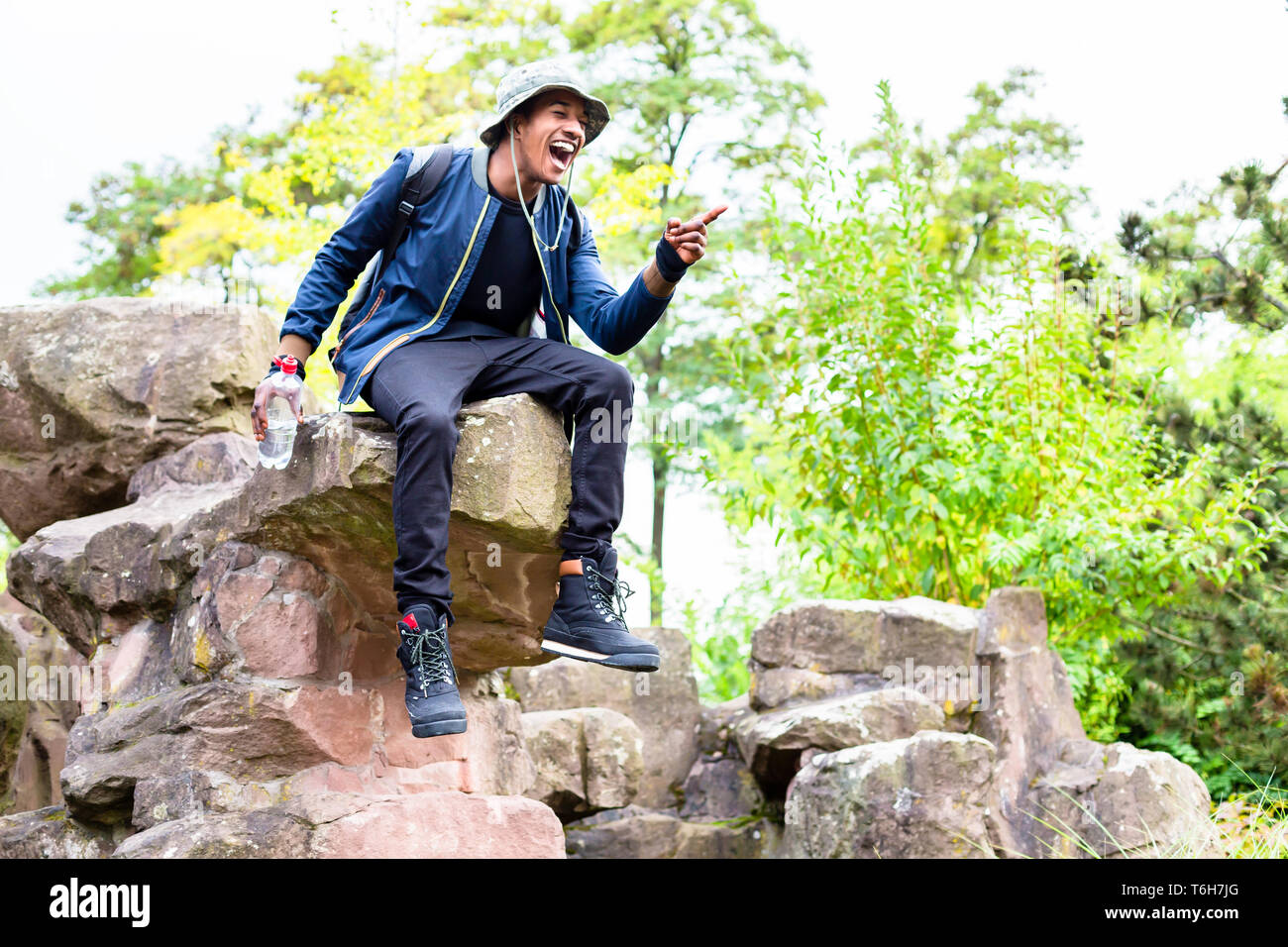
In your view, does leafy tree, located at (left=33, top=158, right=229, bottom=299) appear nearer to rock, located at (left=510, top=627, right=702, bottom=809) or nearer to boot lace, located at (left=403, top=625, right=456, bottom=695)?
rock, located at (left=510, top=627, right=702, bottom=809)

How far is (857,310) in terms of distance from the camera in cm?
676

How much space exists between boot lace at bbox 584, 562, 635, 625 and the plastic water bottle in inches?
41.1

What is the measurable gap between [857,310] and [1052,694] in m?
2.28

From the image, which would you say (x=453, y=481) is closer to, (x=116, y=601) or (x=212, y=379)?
(x=116, y=601)

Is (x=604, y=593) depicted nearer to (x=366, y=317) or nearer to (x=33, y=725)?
(x=366, y=317)

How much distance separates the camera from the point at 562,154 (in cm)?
388

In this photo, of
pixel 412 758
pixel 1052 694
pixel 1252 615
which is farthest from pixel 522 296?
pixel 1252 615

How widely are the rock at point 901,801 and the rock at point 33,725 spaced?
3399mm

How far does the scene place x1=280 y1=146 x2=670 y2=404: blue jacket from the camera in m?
3.88

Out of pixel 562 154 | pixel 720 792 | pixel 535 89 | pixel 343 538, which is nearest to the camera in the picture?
pixel 535 89

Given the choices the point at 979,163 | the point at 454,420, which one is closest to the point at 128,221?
the point at 979,163

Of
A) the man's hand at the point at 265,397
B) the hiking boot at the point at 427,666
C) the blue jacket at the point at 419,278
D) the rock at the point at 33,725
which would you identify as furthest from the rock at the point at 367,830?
the rock at the point at 33,725

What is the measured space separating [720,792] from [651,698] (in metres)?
0.68

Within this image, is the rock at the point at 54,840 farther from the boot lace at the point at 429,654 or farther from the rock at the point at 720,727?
the rock at the point at 720,727
